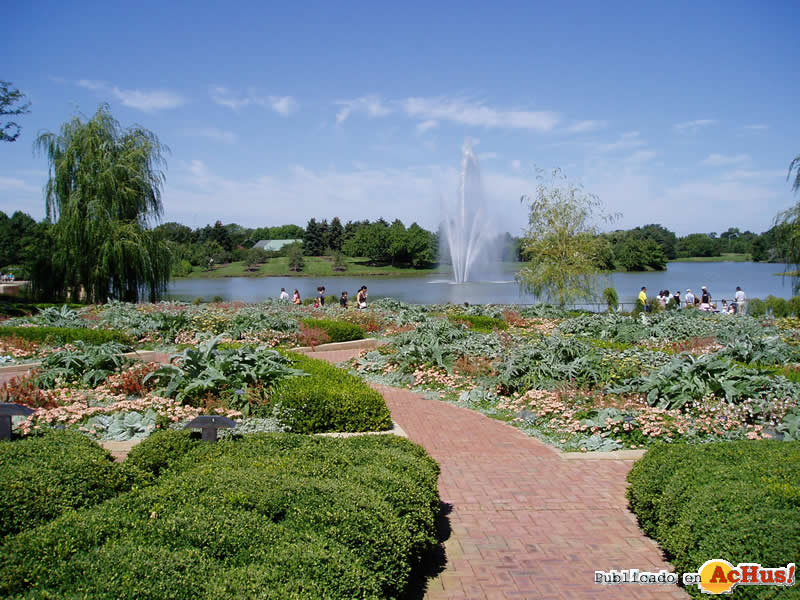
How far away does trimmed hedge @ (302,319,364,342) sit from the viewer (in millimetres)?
15238

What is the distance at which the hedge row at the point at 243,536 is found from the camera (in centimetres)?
282

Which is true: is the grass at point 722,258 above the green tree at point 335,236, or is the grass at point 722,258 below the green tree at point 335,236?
below

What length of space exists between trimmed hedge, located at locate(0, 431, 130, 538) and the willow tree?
19.2 m

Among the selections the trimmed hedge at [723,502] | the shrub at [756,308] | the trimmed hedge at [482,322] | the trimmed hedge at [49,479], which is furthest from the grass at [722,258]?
the trimmed hedge at [49,479]

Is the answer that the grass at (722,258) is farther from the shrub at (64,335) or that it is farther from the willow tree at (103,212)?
the shrub at (64,335)

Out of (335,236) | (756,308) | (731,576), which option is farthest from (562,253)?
(335,236)

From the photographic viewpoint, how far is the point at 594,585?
12.9 feet

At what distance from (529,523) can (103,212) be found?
2151 centimetres

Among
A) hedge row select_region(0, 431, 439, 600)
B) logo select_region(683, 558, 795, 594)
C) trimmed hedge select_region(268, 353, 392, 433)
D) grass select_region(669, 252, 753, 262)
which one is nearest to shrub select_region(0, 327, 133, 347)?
trimmed hedge select_region(268, 353, 392, 433)

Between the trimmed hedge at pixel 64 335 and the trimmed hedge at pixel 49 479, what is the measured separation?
336 inches

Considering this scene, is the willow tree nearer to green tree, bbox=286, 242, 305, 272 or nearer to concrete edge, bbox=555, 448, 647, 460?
concrete edge, bbox=555, 448, 647, 460

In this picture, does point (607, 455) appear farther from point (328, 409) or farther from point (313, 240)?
point (313, 240)

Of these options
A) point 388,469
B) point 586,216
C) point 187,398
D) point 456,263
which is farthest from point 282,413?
point 456,263

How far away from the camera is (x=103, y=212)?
2211 centimetres
